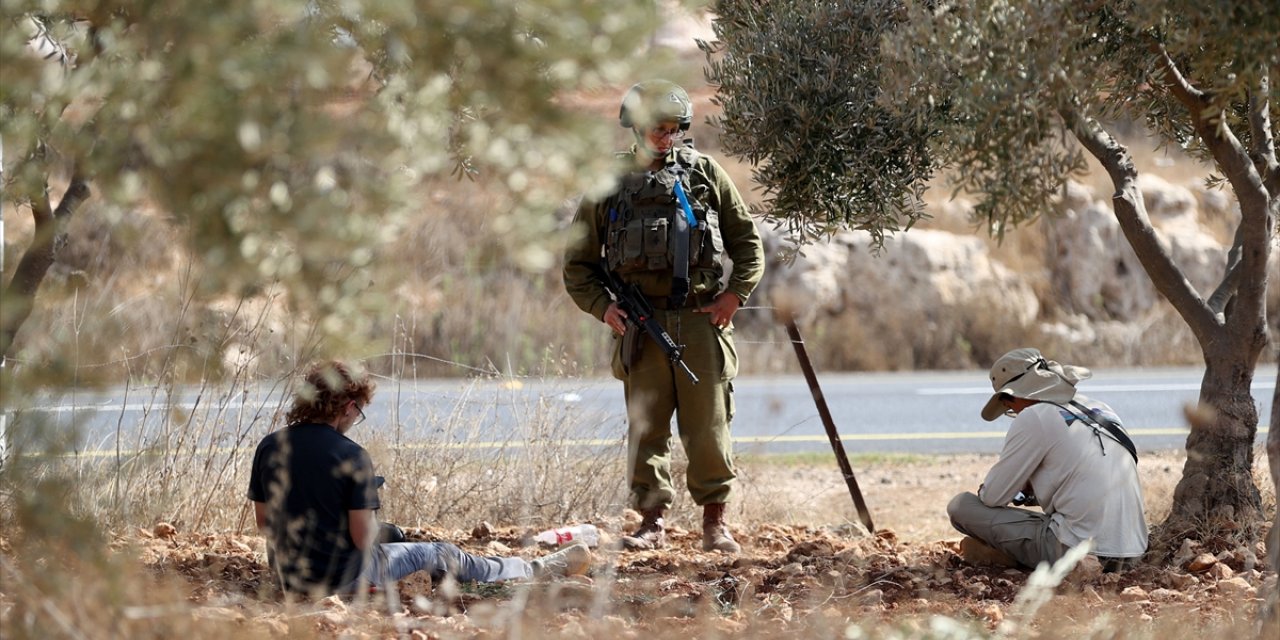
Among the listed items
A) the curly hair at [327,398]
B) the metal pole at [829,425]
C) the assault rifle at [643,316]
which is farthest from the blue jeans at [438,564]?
the metal pole at [829,425]

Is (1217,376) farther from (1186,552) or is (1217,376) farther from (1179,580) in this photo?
(1179,580)

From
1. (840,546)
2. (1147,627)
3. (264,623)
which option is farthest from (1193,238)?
(264,623)

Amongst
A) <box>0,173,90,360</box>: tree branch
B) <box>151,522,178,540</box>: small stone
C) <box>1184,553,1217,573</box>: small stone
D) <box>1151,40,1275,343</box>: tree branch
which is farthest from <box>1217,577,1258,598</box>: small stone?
<box>151,522,178,540</box>: small stone

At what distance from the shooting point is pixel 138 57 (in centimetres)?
237

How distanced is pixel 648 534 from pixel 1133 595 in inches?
76.7

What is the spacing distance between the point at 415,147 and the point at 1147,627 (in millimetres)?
2453

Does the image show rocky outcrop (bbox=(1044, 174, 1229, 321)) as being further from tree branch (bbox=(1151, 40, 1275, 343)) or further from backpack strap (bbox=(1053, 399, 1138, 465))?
backpack strap (bbox=(1053, 399, 1138, 465))

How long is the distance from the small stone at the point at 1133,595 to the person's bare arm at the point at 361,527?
246cm

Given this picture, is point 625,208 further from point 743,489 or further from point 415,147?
point 415,147

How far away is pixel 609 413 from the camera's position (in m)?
9.06

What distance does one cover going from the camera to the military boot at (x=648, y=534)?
5.51 meters

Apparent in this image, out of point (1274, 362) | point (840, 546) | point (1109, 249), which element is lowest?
point (840, 546)

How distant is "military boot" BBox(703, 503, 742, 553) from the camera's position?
18.0 feet

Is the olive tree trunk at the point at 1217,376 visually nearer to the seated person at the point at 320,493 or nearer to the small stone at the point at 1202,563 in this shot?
the small stone at the point at 1202,563
